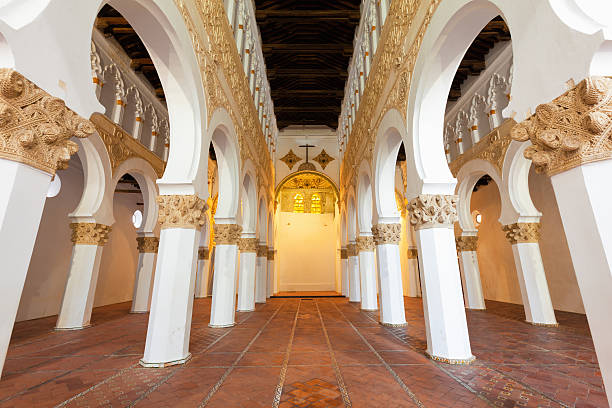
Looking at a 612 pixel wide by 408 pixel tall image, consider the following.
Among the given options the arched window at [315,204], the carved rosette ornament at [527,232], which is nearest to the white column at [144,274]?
the carved rosette ornament at [527,232]

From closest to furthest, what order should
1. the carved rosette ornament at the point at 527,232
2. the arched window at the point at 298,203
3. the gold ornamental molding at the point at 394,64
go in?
the gold ornamental molding at the point at 394,64
the carved rosette ornament at the point at 527,232
the arched window at the point at 298,203

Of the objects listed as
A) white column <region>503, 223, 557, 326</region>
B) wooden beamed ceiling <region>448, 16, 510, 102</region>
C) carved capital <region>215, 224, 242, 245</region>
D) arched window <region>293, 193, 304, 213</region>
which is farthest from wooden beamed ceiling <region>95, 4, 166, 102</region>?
arched window <region>293, 193, 304, 213</region>

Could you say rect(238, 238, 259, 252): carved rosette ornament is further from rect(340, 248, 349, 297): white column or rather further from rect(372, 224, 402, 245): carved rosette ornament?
rect(340, 248, 349, 297): white column

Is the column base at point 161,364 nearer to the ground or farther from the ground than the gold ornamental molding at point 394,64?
nearer to the ground

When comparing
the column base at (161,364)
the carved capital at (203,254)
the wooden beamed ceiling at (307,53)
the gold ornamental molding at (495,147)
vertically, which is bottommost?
the column base at (161,364)

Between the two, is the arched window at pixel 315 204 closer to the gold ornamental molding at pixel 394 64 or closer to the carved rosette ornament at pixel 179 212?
the gold ornamental molding at pixel 394 64

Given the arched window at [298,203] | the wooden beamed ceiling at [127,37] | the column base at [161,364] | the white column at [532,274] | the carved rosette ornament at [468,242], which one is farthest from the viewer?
the arched window at [298,203]

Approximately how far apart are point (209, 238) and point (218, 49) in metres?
9.85

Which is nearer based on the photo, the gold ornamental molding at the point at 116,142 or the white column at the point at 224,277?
the white column at the point at 224,277

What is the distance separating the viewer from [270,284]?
1359 centimetres

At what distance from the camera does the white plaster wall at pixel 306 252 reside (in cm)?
1803

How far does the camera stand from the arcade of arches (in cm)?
177

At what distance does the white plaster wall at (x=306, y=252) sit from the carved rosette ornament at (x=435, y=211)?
14451mm

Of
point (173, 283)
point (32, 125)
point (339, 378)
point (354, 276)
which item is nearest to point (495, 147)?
point (354, 276)
